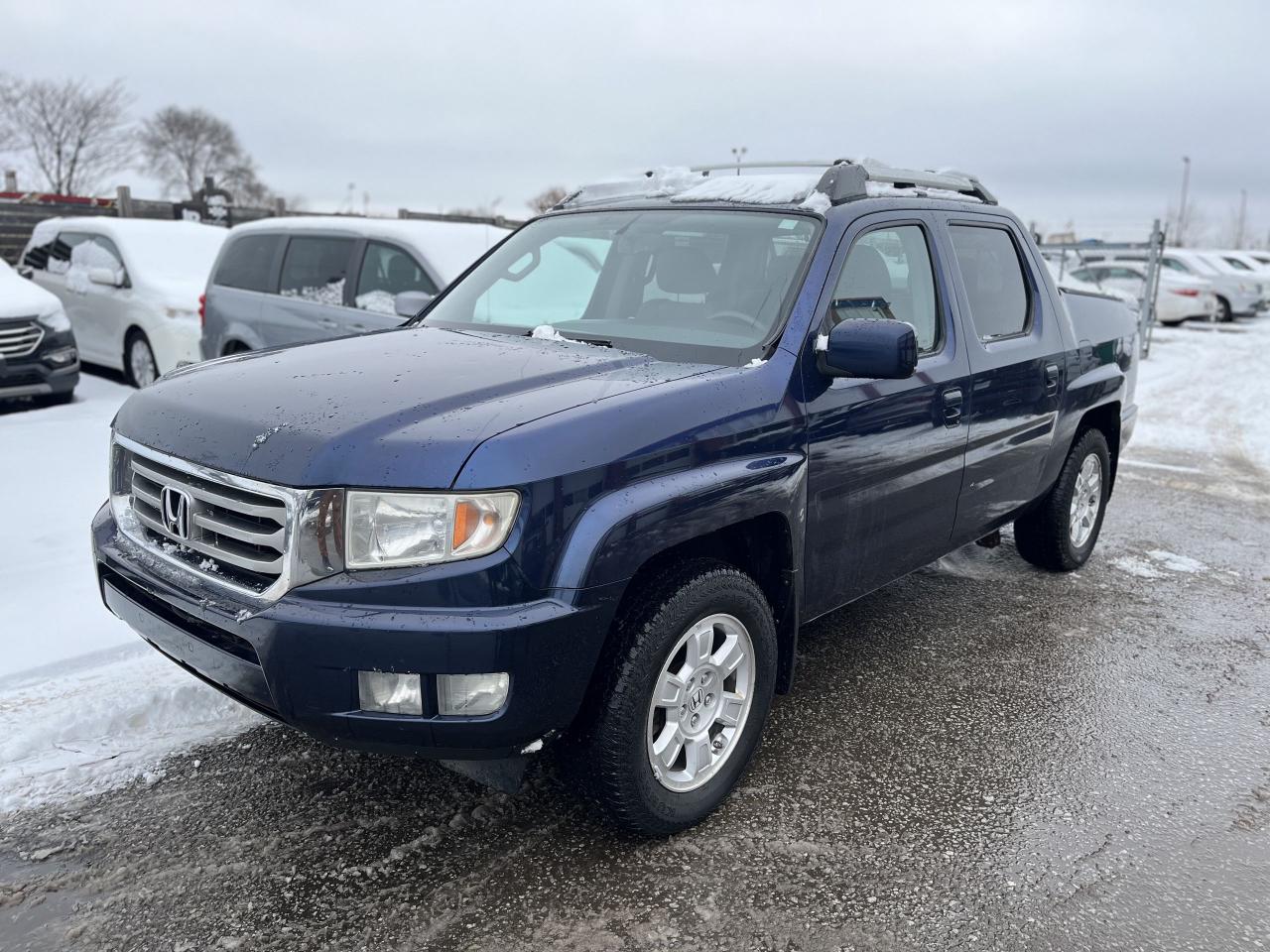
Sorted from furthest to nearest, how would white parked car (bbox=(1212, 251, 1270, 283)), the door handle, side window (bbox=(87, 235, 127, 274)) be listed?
white parked car (bbox=(1212, 251, 1270, 283)) → side window (bbox=(87, 235, 127, 274)) → the door handle

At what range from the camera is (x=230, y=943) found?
2.42m

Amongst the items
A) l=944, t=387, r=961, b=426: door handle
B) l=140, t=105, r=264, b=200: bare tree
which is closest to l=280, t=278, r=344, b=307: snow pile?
l=944, t=387, r=961, b=426: door handle

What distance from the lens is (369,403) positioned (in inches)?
103

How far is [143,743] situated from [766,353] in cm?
237

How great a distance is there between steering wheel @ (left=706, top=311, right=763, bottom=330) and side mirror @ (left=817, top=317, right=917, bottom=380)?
0.84 feet

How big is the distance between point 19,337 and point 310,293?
282cm

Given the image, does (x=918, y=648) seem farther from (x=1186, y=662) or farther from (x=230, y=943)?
(x=230, y=943)

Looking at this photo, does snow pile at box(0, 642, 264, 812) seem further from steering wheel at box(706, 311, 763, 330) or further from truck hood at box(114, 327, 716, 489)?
steering wheel at box(706, 311, 763, 330)

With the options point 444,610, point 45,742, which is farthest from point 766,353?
point 45,742

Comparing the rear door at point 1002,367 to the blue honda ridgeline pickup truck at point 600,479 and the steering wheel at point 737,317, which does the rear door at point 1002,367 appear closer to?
the blue honda ridgeline pickup truck at point 600,479

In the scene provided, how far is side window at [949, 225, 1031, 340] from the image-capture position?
409cm

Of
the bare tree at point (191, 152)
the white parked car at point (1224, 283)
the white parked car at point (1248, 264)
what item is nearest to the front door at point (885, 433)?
the white parked car at point (1224, 283)

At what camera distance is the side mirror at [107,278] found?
9.73 m

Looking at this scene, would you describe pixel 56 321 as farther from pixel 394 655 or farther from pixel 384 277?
pixel 394 655
